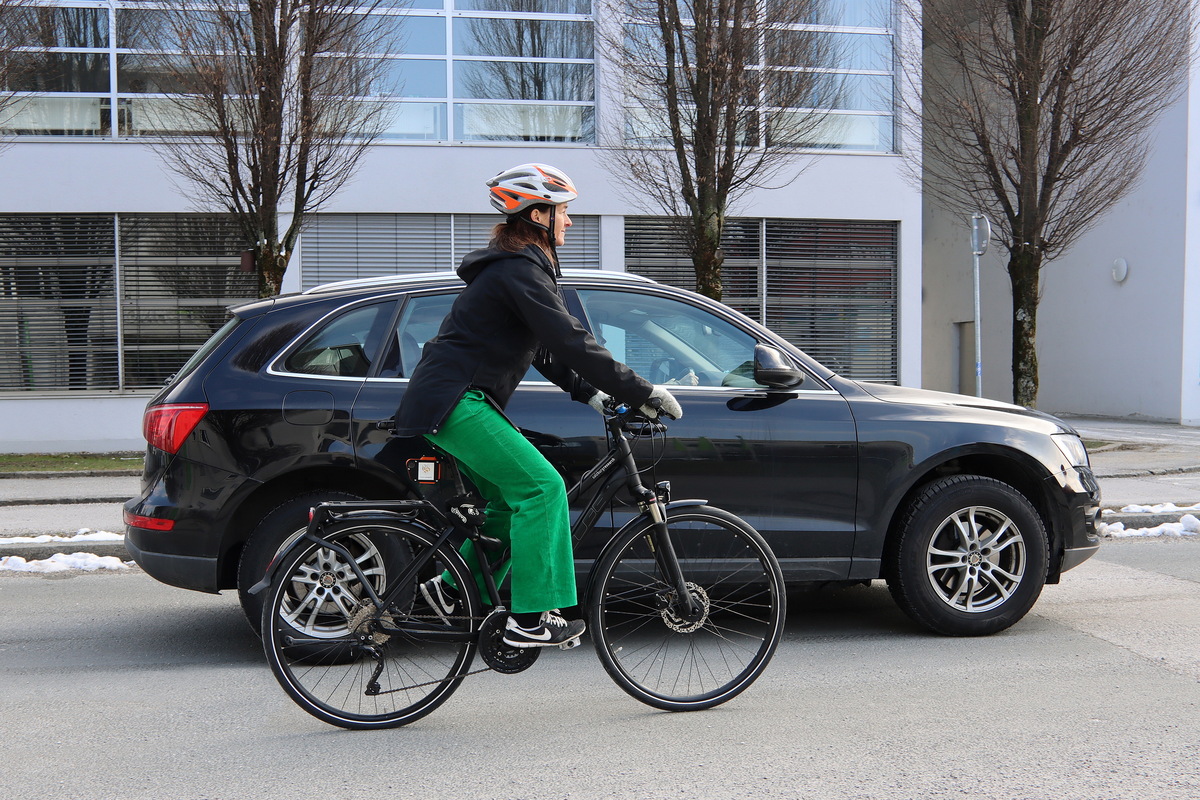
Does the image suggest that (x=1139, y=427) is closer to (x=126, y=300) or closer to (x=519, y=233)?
(x=126, y=300)

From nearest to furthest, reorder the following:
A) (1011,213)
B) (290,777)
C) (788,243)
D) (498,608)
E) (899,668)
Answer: (290,777), (498,608), (899,668), (1011,213), (788,243)

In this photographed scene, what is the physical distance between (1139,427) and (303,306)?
17.7 m

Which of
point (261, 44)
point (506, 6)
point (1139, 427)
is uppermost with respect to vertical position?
point (506, 6)

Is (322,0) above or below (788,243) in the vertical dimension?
above

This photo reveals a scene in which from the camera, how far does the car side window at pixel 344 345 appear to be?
500cm

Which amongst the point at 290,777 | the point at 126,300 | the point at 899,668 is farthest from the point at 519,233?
the point at 126,300

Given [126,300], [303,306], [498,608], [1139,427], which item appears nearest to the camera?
[498,608]

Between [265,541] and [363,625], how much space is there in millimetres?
958

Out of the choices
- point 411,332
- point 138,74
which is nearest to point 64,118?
point 138,74

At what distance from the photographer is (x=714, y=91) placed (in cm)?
1363

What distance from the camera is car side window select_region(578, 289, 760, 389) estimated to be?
17.1 feet

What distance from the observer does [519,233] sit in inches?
157

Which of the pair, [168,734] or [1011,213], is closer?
[168,734]

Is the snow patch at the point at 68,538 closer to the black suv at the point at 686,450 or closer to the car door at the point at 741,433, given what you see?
the black suv at the point at 686,450
